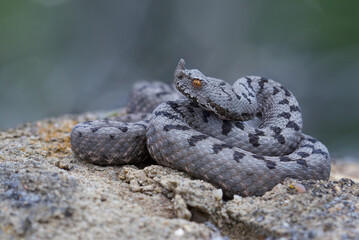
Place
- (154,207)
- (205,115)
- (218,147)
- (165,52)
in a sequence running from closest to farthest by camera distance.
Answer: (154,207)
(218,147)
(205,115)
(165,52)

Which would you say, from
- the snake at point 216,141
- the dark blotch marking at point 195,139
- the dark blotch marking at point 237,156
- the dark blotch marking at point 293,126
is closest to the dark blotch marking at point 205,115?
the snake at point 216,141

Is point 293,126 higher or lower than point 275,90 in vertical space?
lower

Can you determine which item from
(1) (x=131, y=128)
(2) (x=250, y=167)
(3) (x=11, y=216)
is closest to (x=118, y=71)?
(1) (x=131, y=128)

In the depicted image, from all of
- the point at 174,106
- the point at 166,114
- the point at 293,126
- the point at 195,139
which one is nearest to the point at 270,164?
the point at 195,139

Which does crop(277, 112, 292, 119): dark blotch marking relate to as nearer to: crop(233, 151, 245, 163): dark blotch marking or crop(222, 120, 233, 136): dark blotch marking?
crop(222, 120, 233, 136): dark blotch marking

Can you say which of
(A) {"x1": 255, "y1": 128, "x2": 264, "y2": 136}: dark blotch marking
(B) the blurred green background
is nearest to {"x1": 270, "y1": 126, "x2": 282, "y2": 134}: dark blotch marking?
(A) {"x1": 255, "y1": 128, "x2": 264, "y2": 136}: dark blotch marking

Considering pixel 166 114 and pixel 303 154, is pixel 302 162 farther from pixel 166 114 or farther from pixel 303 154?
pixel 166 114

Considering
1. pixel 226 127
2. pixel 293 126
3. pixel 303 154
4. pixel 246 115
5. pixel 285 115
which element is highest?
pixel 285 115
